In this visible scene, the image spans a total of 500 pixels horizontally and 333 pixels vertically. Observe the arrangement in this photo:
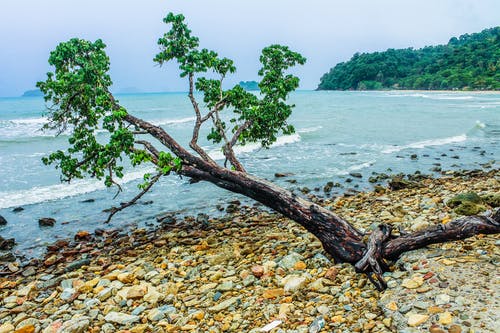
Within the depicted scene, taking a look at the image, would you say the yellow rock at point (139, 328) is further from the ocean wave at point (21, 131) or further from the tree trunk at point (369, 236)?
the ocean wave at point (21, 131)

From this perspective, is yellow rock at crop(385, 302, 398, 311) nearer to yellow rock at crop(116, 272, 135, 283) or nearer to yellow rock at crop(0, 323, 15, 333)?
→ yellow rock at crop(116, 272, 135, 283)

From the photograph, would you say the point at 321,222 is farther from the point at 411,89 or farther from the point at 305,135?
the point at 411,89

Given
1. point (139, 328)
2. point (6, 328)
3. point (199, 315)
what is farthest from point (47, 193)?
point (199, 315)

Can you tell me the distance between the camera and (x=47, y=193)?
52.8 ft

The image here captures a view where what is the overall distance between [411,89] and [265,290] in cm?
15713

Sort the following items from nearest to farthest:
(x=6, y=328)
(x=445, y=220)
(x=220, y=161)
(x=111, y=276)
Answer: (x=6, y=328) → (x=111, y=276) → (x=445, y=220) → (x=220, y=161)

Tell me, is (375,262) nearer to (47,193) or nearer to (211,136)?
(211,136)

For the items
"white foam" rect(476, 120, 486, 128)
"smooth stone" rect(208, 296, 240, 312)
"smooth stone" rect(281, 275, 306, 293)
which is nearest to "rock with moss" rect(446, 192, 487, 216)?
"smooth stone" rect(281, 275, 306, 293)

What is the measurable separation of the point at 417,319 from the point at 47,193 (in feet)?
51.9

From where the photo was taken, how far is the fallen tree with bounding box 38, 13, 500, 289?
6281 mm

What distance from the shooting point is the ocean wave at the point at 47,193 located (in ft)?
49.2

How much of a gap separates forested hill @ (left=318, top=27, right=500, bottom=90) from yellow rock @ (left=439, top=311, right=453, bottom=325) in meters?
118

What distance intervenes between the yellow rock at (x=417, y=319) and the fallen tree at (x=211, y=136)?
0.87 meters

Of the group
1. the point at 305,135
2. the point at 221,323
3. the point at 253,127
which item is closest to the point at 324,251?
the point at 221,323
